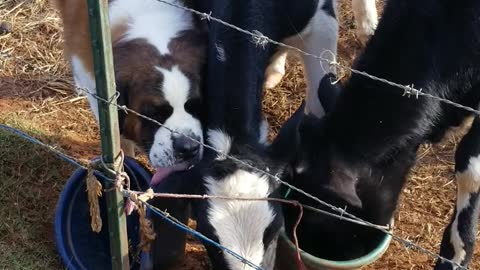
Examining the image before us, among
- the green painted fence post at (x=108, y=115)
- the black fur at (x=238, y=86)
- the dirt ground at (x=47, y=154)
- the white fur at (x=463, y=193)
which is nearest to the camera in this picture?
the green painted fence post at (x=108, y=115)

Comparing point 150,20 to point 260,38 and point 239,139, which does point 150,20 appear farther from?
point 260,38

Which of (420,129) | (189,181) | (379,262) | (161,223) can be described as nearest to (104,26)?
(189,181)

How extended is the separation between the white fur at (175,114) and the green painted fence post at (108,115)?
556mm

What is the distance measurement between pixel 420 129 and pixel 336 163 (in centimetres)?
39

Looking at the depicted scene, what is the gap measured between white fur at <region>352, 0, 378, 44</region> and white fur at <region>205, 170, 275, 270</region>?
2.54m

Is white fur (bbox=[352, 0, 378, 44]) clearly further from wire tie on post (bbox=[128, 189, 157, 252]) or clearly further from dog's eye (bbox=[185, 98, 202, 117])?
wire tie on post (bbox=[128, 189, 157, 252])

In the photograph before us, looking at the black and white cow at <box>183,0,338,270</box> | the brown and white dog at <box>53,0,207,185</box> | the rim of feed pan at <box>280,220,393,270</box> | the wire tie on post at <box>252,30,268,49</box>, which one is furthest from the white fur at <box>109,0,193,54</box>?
the rim of feed pan at <box>280,220,393,270</box>

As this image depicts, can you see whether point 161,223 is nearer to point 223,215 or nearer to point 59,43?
point 223,215

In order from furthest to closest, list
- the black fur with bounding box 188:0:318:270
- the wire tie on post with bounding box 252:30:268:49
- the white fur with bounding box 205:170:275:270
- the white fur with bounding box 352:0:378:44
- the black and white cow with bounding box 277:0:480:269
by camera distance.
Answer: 1. the white fur with bounding box 352:0:378:44
2. the black and white cow with bounding box 277:0:480:269
3. the black fur with bounding box 188:0:318:270
4. the white fur with bounding box 205:170:275:270
5. the wire tie on post with bounding box 252:30:268:49

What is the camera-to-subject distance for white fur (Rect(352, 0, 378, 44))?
5.32 metres

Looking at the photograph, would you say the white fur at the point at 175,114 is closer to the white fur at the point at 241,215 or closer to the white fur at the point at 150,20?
the white fur at the point at 150,20

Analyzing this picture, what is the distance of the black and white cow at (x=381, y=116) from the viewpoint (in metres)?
3.24

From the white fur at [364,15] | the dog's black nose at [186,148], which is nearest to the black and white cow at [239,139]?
the dog's black nose at [186,148]

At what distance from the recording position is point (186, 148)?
3361 millimetres
